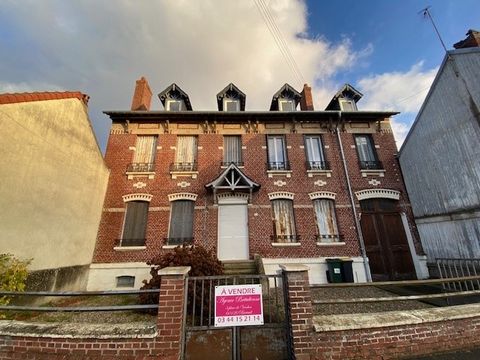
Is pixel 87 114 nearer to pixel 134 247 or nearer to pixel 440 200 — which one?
pixel 134 247

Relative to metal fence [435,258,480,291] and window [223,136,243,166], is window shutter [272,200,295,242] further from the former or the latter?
metal fence [435,258,480,291]

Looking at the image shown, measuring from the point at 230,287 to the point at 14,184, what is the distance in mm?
7005

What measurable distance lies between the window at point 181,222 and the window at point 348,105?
1019 centimetres

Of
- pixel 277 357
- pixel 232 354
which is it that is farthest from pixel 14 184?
pixel 277 357

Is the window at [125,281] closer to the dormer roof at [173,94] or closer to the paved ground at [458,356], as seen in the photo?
the dormer roof at [173,94]

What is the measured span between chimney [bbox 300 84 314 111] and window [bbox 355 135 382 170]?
3.24 metres

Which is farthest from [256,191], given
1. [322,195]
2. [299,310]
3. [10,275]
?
[10,275]

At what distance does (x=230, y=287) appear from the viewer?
3580mm

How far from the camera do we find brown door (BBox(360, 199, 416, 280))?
9867 millimetres

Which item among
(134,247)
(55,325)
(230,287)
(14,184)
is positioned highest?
(14,184)

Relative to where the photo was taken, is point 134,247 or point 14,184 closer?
point 14,184

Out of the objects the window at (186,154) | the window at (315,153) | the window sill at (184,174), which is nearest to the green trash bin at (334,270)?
the window at (315,153)

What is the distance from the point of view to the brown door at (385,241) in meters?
9.87

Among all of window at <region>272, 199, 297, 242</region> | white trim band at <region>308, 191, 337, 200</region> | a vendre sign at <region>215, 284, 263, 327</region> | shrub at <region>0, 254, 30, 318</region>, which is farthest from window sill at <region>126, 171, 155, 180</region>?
a vendre sign at <region>215, 284, 263, 327</region>
